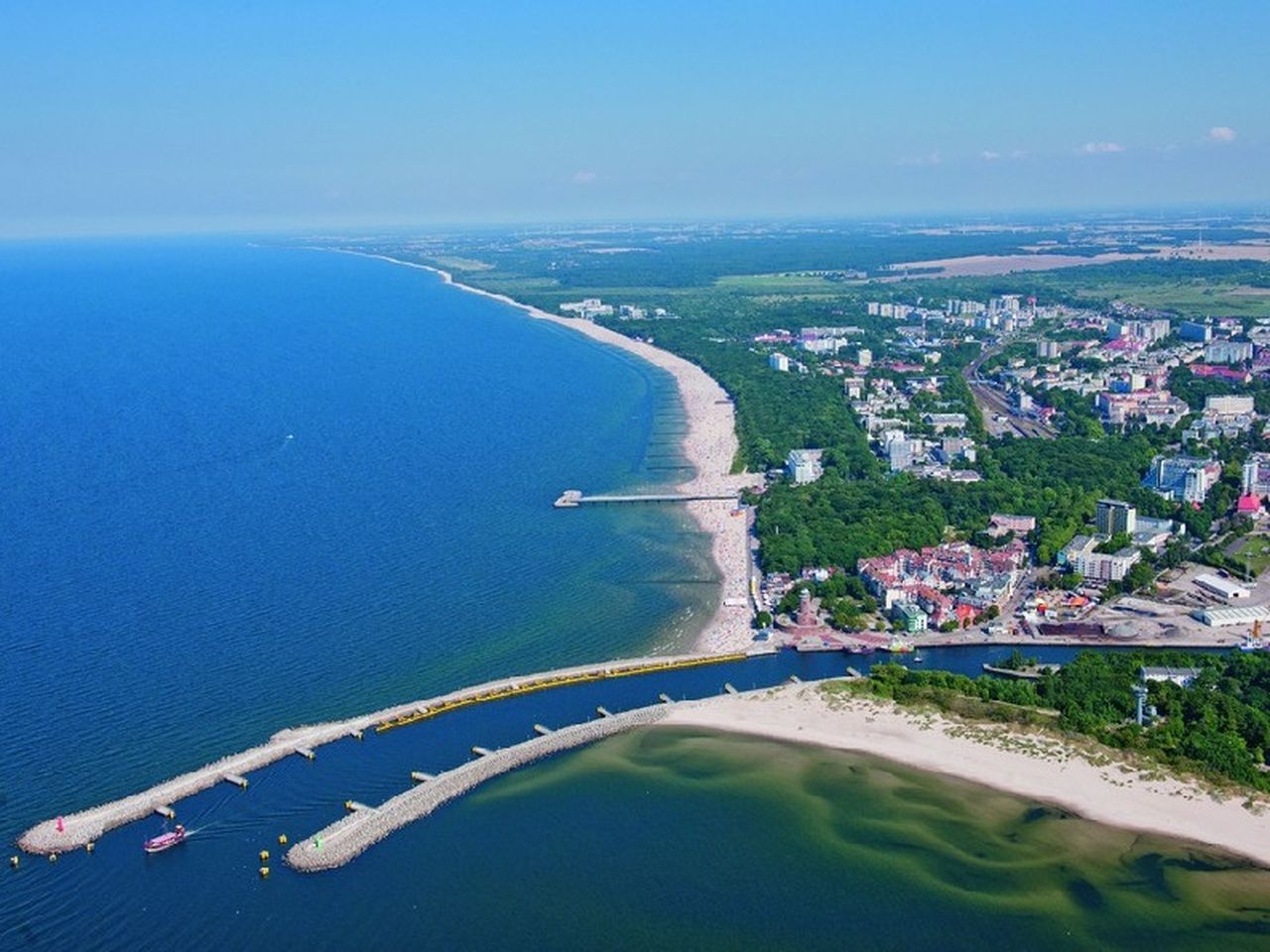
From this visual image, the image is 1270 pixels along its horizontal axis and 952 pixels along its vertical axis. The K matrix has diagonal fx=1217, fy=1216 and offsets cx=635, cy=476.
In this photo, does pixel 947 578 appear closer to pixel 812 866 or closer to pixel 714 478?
pixel 714 478

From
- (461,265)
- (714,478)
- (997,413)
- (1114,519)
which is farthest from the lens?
(461,265)

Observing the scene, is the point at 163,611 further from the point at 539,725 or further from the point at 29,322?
the point at 29,322

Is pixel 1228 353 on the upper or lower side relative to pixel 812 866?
upper

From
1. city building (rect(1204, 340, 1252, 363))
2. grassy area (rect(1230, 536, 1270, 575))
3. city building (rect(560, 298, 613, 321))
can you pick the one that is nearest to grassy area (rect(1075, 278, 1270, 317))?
city building (rect(1204, 340, 1252, 363))

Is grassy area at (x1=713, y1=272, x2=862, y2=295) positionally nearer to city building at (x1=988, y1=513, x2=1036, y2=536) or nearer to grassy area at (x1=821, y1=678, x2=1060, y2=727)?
city building at (x1=988, y1=513, x2=1036, y2=536)

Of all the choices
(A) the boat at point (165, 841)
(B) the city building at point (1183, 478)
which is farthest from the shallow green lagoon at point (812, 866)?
(B) the city building at point (1183, 478)

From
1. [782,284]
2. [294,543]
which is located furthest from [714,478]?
[782,284]
